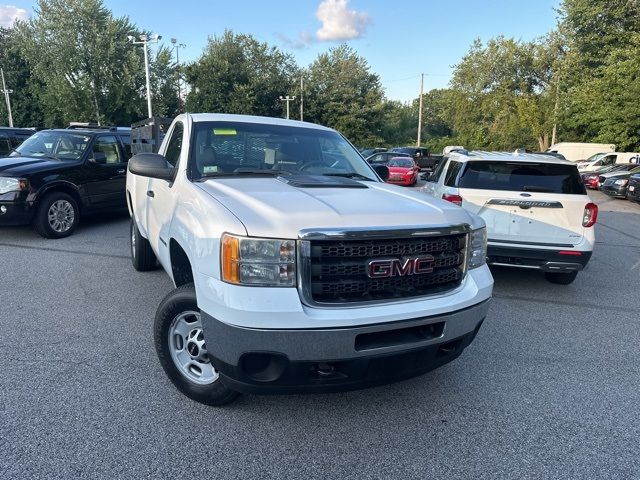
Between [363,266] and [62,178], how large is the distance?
7095 millimetres

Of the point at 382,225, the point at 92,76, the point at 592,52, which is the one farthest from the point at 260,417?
the point at 92,76

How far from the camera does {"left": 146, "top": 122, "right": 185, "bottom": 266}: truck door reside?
3.65 m

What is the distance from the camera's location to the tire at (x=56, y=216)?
7.50 meters

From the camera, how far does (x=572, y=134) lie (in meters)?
41.9

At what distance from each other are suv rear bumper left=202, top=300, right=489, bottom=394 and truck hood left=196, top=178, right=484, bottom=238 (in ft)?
1.76

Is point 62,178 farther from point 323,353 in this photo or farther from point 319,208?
point 323,353

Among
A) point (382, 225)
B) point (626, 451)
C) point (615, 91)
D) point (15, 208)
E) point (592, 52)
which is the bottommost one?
point (626, 451)

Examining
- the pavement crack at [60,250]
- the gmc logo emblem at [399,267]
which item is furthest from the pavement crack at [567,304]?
the pavement crack at [60,250]

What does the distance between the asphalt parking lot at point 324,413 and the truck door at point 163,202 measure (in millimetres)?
818

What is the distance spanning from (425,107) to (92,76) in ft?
229

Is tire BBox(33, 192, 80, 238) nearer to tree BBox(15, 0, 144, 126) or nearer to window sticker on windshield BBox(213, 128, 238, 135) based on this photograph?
window sticker on windshield BBox(213, 128, 238, 135)

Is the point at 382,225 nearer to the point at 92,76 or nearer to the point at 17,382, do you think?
the point at 17,382

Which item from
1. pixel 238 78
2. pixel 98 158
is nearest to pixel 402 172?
pixel 98 158

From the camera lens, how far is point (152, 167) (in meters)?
3.55
